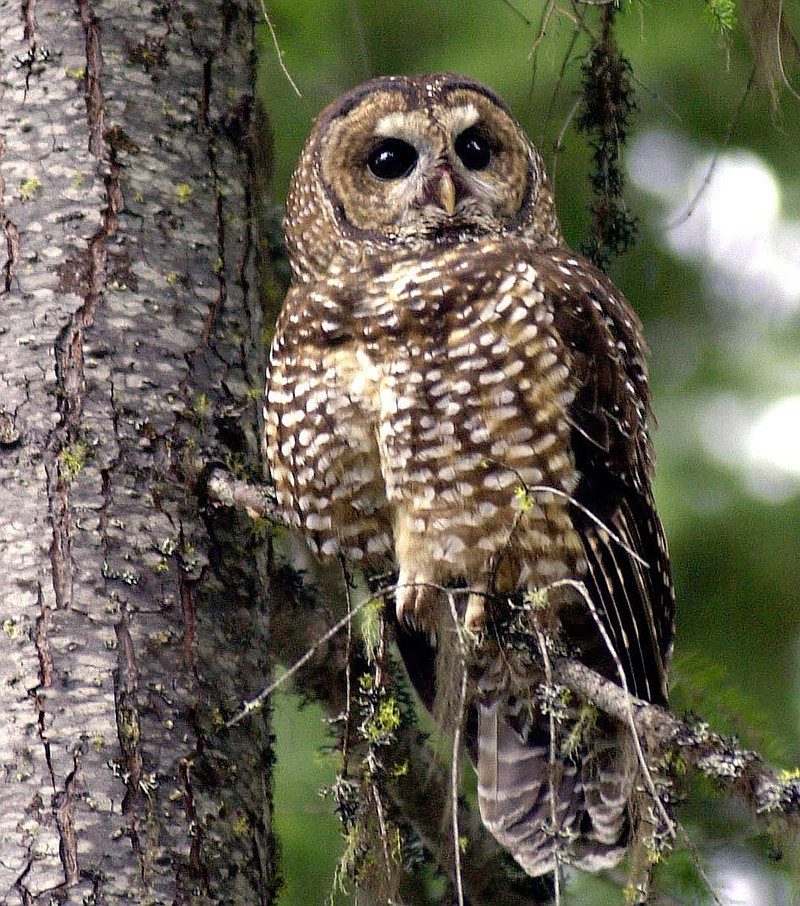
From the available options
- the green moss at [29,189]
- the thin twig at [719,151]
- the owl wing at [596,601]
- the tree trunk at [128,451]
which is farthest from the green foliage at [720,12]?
the green moss at [29,189]

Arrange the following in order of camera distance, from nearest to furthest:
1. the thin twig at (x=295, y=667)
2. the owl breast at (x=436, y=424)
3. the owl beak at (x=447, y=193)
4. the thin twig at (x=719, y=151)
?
1. the thin twig at (x=295, y=667)
2. the thin twig at (x=719, y=151)
3. the owl breast at (x=436, y=424)
4. the owl beak at (x=447, y=193)

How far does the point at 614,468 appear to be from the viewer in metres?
2.78

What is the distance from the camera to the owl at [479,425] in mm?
2592

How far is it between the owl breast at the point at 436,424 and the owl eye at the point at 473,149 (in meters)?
0.31

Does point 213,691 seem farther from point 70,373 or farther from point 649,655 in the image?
point 649,655

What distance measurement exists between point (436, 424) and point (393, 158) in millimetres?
771

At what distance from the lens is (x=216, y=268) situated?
2.73 m

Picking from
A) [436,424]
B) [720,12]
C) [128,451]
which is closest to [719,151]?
[720,12]

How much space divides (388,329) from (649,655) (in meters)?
0.90

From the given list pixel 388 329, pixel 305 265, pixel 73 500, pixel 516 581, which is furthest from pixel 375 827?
pixel 305 265

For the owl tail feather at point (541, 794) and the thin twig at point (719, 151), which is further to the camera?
the owl tail feather at point (541, 794)

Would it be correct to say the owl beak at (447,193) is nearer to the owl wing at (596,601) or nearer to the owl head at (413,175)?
the owl head at (413,175)

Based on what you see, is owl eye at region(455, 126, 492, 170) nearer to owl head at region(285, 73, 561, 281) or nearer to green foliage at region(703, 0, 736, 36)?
owl head at region(285, 73, 561, 281)

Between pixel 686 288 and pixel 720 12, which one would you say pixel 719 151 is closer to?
pixel 720 12
